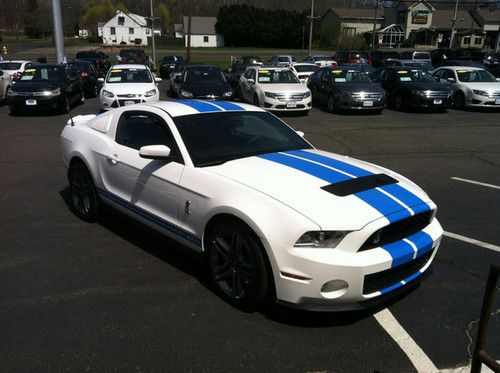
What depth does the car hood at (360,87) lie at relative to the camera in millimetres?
15672

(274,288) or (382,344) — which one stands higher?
(274,288)

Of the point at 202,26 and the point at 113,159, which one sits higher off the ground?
the point at 202,26

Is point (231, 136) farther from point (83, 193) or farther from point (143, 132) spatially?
point (83, 193)

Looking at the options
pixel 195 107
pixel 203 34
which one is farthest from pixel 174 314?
pixel 203 34

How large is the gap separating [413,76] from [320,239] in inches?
614

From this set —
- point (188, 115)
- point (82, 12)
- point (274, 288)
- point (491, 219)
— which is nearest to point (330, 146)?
point (491, 219)

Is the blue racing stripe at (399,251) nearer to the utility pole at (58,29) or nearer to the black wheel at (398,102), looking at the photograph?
the black wheel at (398,102)

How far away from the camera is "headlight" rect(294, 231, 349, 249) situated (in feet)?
10.6

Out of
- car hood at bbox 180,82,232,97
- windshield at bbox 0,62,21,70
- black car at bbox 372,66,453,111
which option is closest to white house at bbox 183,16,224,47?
windshield at bbox 0,62,21,70

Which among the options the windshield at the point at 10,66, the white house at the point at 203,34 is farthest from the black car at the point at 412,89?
the white house at the point at 203,34

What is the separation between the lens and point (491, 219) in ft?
19.2

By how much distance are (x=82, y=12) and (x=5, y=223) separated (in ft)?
427

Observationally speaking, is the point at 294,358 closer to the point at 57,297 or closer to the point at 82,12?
the point at 57,297

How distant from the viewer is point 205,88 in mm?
15422
